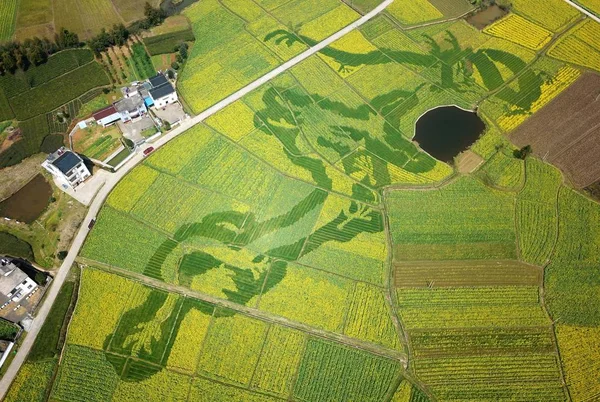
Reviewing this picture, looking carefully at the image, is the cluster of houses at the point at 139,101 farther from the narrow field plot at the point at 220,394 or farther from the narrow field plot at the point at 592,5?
the narrow field plot at the point at 592,5

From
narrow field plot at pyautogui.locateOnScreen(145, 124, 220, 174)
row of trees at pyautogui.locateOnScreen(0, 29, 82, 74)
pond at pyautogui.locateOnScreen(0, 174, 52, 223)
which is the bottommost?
pond at pyautogui.locateOnScreen(0, 174, 52, 223)

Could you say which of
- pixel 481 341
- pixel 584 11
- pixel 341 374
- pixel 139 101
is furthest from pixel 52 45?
pixel 584 11

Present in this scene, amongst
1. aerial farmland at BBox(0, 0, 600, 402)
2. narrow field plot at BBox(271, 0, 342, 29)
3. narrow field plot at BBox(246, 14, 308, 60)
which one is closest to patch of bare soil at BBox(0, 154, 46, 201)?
aerial farmland at BBox(0, 0, 600, 402)

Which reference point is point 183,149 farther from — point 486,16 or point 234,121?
point 486,16

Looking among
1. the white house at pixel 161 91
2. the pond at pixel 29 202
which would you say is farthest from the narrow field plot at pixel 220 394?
the white house at pixel 161 91

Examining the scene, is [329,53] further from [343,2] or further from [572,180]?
[572,180]

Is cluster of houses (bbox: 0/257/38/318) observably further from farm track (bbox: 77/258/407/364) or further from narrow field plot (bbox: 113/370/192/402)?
narrow field plot (bbox: 113/370/192/402)
